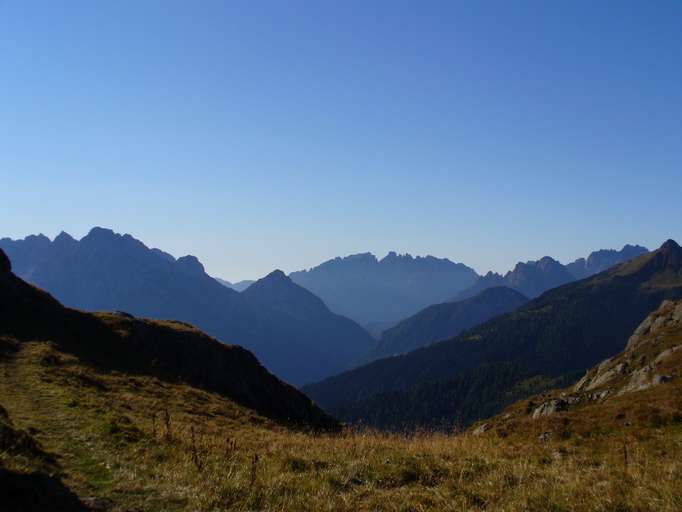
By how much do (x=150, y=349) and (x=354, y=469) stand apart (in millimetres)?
40428

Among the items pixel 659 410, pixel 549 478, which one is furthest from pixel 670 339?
pixel 549 478

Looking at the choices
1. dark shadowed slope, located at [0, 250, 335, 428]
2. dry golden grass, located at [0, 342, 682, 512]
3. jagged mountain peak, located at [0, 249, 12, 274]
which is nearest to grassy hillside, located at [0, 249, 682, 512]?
dry golden grass, located at [0, 342, 682, 512]

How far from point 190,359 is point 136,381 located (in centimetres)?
1680

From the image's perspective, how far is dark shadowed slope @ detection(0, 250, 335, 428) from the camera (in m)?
41.5

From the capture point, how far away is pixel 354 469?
37.4 feet

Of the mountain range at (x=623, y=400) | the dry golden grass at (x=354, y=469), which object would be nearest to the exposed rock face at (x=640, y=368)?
the mountain range at (x=623, y=400)

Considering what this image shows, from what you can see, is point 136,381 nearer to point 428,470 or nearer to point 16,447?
point 16,447

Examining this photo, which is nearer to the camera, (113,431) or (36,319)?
(113,431)

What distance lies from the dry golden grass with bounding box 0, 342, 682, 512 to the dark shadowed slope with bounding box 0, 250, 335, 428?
23881 mm

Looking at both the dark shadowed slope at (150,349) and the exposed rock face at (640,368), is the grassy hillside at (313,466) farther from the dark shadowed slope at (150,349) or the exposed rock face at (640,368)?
the dark shadowed slope at (150,349)

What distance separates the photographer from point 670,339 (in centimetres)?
8744

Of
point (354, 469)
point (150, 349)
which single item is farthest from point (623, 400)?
point (150, 349)

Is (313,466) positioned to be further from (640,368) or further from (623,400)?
(640,368)

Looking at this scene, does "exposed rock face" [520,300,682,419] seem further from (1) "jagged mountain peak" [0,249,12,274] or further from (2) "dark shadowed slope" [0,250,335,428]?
(1) "jagged mountain peak" [0,249,12,274]
